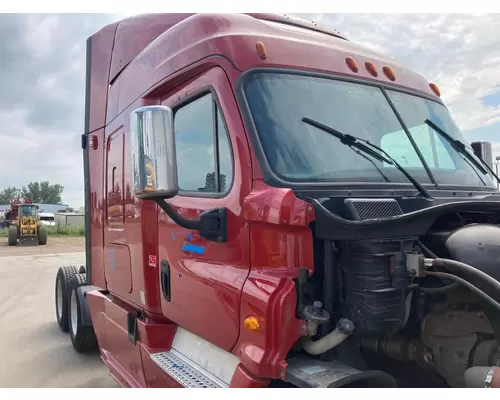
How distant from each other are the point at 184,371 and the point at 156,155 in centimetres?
144

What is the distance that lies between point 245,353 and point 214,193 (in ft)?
3.07

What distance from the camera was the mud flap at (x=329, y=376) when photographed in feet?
6.90

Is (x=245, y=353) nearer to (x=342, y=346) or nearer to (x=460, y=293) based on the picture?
(x=342, y=346)

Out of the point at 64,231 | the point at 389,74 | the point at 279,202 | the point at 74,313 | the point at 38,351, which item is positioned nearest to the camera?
the point at 279,202

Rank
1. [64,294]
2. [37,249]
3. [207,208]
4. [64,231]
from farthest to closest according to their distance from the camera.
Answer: [64,231] → [37,249] → [64,294] → [207,208]

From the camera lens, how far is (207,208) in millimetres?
2885

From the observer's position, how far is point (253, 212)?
97.8 inches

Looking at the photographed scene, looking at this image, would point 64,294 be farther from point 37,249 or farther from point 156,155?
point 37,249

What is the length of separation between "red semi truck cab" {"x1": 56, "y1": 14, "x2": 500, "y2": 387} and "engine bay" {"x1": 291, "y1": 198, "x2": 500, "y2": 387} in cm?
1

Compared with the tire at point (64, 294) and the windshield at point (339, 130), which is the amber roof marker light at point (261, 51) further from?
the tire at point (64, 294)

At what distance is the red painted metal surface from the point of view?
93.3 inches

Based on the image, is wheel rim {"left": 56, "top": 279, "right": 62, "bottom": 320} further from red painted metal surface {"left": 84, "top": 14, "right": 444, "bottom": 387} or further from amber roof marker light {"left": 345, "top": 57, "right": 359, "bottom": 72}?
amber roof marker light {"left": 345, "top": 57, "right": 359, "bottom": 72}

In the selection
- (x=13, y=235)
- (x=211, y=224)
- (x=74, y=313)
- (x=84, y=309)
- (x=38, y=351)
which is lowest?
(x=38, y=351)

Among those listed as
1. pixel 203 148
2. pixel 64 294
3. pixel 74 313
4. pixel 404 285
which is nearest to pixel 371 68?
pixel 203 148
